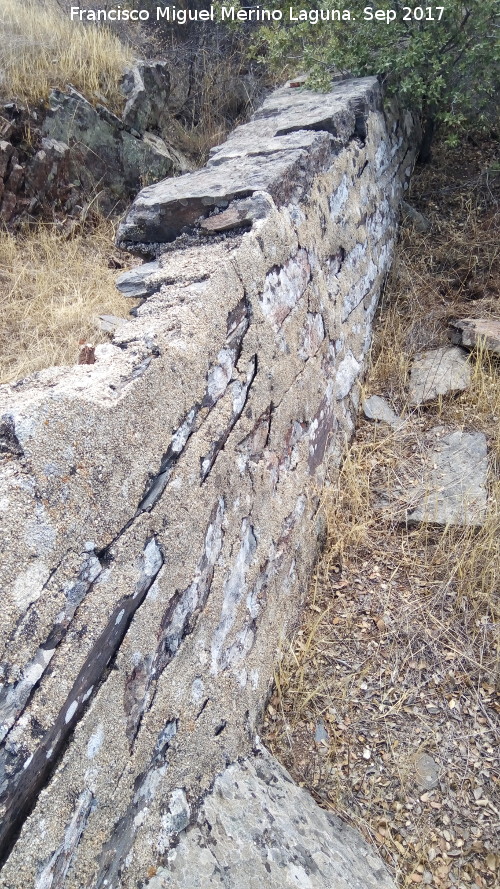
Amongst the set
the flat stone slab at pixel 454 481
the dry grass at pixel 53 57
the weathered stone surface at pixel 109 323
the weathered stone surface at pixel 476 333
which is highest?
the dry grass at pixel 53 57

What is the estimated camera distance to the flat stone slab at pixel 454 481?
227cm

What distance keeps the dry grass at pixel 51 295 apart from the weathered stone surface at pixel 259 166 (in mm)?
1019

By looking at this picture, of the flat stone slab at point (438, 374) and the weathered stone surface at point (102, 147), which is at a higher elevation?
the weathered stone surface at point (102, 147)

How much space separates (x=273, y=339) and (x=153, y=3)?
5465 mm

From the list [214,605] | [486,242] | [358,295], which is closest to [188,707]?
[214,605]

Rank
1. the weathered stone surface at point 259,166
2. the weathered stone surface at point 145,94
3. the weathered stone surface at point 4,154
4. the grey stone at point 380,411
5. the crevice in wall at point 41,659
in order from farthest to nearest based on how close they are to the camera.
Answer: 1. the weathered stone surface at point 145,94
2. the weathered stone surface at point 4,154
3. the grey stone at point 380,411
4. the weathered stone surface at point 259,166
5. the crevice in wall at point 41,659

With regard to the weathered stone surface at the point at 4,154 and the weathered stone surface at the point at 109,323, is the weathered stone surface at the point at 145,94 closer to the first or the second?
the weathered stone surface at the point at 4,154

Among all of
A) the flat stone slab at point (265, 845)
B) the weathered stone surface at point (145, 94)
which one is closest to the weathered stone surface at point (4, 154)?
the weathered stone surface at point (145, 94)

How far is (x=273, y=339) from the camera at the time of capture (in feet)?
6.16

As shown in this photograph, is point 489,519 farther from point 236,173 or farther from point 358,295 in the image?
point 236,173

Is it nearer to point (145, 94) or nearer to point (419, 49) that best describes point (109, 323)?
point (419, 49)

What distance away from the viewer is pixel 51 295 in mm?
3342

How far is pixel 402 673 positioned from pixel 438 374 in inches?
60.8

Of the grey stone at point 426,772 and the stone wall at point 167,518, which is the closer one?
the stone wall at point 167,518
